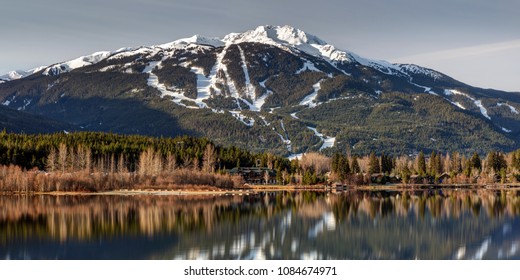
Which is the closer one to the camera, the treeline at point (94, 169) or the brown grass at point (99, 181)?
the brown grass at point (99, 181)

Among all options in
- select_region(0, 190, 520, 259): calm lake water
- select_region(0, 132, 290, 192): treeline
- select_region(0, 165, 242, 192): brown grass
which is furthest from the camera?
select_region(0, 132, 290, 192): treeline

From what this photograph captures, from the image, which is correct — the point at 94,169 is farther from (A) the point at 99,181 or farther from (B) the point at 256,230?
(B) the point at 256,230

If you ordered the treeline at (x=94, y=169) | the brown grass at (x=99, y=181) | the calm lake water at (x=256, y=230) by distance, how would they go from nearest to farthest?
the calm lake water at (x=256, y=230)
the brown grass at (x=99, y=181)
the treeline at (x=94, y=169)

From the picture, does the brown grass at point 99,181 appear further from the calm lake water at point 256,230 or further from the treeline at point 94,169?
the calm lake water at point 256,230

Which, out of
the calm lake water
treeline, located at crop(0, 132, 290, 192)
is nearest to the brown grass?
treeline, located at crop(0, 132, 290, 192)

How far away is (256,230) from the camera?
80812 millimetres

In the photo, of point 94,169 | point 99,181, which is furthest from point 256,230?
point 94,169

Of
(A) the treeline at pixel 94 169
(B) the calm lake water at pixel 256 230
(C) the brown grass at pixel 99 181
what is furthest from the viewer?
(A) the treeline at pixel 94 169

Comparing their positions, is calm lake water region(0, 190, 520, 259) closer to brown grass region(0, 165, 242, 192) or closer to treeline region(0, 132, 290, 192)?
brown grass region(0, 165, 242, 192)

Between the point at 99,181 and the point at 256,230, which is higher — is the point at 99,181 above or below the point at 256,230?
above

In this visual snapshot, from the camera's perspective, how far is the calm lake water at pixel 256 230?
64.8 metres

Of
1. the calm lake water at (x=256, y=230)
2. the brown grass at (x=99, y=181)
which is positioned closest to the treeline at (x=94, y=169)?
the brown grass at (x=99, y=181)

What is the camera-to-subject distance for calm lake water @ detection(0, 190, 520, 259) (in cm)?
6475

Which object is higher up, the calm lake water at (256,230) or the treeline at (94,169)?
the treeline at (94,169)
